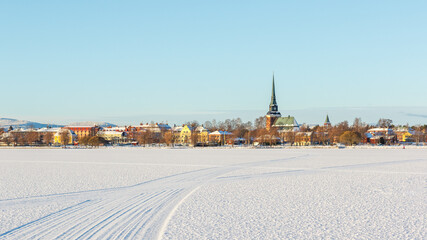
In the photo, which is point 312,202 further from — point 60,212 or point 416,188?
point 60,212

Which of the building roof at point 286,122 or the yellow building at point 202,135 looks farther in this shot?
the building roof at point 286,122

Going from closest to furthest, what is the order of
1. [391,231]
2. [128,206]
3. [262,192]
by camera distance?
[391,231] < [128,206] < [262,192]

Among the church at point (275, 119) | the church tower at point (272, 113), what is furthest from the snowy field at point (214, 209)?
the church tower at point (272, 113)

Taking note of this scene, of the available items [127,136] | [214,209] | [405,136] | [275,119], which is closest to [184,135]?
[127,136]

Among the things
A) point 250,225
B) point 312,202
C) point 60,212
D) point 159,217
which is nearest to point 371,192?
point 312,202

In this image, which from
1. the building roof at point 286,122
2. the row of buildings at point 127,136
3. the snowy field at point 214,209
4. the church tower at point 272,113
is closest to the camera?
the snowy field at point 214,209

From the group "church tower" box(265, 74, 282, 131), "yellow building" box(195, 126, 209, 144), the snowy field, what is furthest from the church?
the snowy field

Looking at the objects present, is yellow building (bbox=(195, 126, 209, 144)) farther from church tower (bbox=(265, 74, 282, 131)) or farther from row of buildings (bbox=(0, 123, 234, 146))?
church tower (bbox=(265, 74, 282, 131))

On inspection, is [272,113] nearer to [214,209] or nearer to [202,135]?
[202,135]

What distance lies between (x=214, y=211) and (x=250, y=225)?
2093 mm

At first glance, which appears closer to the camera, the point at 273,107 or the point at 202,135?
the point at 202,135

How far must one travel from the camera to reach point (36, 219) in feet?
36.4

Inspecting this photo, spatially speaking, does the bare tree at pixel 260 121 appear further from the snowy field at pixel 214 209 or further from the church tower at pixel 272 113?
the snowy field at pixel 214 209

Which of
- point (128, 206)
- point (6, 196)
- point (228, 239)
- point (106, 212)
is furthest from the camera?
point (6, 196)
